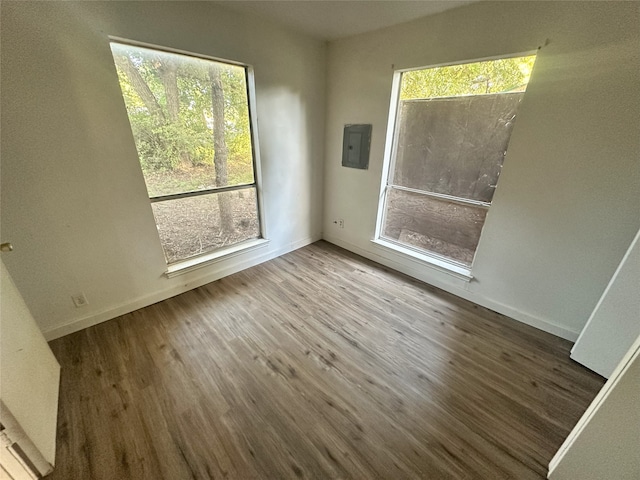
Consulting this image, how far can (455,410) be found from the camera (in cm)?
146

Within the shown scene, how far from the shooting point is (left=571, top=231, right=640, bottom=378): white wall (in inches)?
57.2

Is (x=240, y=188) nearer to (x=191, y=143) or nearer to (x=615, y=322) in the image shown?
(x=191, y=143)

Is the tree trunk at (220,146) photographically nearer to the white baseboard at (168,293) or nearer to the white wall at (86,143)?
the white wall at (86,143)

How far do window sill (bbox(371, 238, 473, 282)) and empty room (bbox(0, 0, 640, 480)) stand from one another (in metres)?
0.03

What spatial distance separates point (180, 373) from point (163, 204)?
1.39m

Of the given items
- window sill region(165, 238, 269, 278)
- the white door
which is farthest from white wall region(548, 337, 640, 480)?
window sill region(165, 238, 269, 278)

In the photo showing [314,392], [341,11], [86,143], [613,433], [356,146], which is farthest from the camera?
[356,146]

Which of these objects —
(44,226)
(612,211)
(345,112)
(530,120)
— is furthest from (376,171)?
(44,226)

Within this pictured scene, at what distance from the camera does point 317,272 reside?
2.84 metres

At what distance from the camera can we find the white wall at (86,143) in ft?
4.76

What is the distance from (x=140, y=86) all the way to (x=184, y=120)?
0.35 m

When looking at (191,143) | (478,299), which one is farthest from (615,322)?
(191,143)

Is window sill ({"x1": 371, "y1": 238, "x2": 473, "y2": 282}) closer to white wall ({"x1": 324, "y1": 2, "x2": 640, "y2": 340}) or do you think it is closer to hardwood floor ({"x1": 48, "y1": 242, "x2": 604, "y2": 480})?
white wall ({"x1": 324, "y1": 2, "x2": 640, "y2": 340})

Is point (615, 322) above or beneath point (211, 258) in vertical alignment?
above
